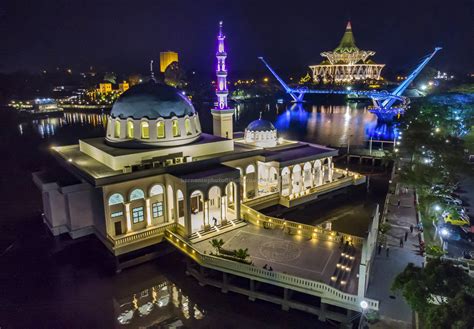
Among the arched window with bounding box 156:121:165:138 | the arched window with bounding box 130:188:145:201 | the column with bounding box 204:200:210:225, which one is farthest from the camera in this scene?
the arched window with bounding box 156:121:165:138

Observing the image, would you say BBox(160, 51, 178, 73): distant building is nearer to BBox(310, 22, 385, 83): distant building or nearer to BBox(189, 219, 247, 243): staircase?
BBox(310, 22, 385, 83): distant building

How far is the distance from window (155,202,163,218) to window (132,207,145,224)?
83cm

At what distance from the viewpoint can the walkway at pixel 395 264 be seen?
17.7 metres

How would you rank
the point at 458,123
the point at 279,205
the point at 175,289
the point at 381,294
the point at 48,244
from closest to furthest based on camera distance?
the point at 381,294 < the point at 175,289 < the point at 48,244 < the point at 279,205 < the point at 458,123

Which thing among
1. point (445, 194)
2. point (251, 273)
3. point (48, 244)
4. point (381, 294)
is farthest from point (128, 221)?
point (445, 194)

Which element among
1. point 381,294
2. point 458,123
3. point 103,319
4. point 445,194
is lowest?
point 103,319

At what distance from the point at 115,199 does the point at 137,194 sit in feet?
5.12

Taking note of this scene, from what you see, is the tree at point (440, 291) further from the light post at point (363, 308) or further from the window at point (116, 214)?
the window at point (116, 214)

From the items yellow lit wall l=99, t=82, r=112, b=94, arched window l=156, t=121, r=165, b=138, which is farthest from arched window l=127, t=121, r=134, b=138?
yellow lit wall l=99, t=82, r=112, b=94

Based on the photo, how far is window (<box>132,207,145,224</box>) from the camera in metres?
26.1

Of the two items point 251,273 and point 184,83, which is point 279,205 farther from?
point 184,83

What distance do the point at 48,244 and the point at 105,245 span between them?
5.41m

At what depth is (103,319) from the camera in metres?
20.1

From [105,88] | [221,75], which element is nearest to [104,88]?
[105,88]
